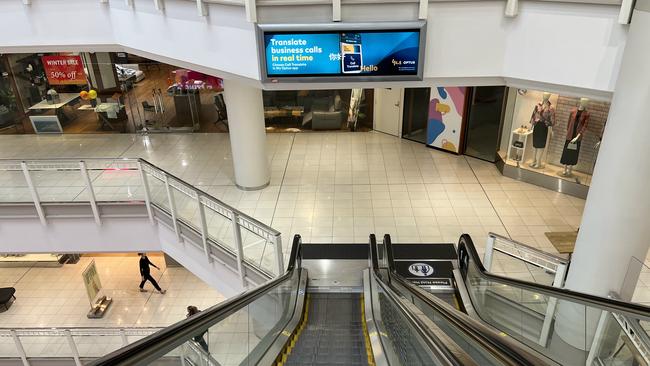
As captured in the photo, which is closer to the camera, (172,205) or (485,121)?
(172,205)

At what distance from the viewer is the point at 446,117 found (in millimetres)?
11172

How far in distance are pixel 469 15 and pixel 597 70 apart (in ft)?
4.83

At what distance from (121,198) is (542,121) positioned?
8.09 metres

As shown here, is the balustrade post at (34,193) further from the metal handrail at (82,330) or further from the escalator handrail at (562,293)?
the escalator handrail at (562,293)

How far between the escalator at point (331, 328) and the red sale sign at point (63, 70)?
8.97 metres

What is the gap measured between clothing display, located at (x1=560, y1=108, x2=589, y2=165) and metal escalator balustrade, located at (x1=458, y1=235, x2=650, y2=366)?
4.17 m

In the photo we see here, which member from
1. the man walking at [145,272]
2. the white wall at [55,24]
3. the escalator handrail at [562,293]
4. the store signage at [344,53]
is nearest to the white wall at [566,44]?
the store signage at [344,53]

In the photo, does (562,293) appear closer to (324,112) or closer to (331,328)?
(331,328)

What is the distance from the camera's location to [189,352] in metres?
3.29

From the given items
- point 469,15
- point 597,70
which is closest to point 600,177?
point 597,70

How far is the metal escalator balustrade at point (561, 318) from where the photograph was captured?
328 cm

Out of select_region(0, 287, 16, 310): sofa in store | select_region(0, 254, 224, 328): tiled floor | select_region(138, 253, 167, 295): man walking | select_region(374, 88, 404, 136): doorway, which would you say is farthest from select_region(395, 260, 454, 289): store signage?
select_region(0, 287, 16, 310): sofa in store

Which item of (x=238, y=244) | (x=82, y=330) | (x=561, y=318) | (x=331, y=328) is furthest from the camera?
(x=82, y=330)

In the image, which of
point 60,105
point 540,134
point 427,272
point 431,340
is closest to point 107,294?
point 60,105
